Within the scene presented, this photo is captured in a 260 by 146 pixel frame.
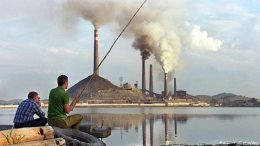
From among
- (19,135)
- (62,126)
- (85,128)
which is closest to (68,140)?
(62,126)

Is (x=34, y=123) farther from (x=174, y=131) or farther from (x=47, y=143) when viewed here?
(x=174, y=131)

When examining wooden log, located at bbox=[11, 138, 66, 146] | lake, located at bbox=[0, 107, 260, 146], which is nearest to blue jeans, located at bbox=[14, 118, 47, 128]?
wooden log, located at bbox=[11, 138, 66, 146]

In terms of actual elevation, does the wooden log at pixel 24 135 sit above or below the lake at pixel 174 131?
above

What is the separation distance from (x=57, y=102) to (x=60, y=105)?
0.40ft

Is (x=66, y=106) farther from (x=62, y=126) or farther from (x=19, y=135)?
(x=19, y=135)

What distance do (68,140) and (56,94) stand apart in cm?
144

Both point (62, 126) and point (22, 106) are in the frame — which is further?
point (62, 126)

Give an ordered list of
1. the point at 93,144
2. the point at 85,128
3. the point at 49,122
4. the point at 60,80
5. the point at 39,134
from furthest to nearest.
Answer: the point at 85,128
the point at 93,144
the point at 49,122
the point at 60,80
the point at 39,134

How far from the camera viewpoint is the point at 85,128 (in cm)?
1711

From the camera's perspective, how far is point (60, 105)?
474 inches

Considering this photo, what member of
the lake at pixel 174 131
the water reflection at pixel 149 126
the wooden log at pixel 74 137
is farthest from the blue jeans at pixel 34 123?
the water reflection at pixel 149 126

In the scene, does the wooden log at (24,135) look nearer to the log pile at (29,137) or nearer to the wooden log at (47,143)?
the log pile at (29,137)

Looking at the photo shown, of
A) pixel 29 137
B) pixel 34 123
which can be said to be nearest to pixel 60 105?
pixel 34 123

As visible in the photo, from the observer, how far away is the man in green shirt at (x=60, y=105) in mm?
11695
